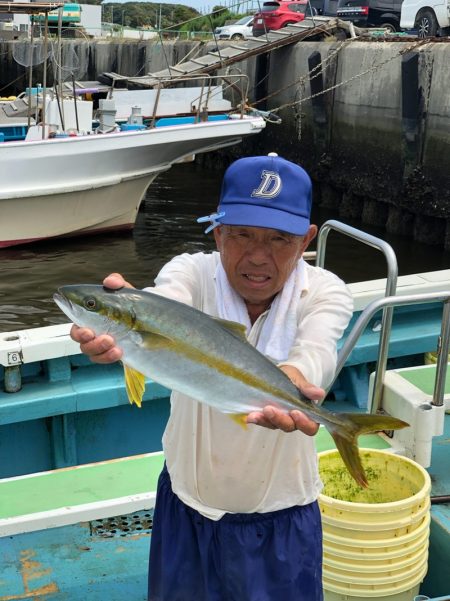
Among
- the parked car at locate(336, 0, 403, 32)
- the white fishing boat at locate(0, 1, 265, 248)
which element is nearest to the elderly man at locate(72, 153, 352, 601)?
the white fishing boat at locate(0, 1, 265, 248)

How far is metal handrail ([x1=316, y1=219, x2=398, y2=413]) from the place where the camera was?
375cm

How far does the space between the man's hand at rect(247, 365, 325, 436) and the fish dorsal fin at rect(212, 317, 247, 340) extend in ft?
0.56

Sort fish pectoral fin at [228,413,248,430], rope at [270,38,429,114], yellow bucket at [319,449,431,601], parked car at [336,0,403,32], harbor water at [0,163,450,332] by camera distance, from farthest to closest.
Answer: parked car at [336,0,403,32]
rope at [270,38,429,114]
harbor water at [0,163,450,332]
yellow bucket at [319,449,431,601]
fish pectoral fin at [228,413,248,430]

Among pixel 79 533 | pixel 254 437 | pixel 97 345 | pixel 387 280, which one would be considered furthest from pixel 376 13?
pixel 97 345

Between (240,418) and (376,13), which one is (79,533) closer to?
(240,418)

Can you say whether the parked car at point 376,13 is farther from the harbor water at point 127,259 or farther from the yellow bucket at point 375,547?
the yellow bucket at point 375,547

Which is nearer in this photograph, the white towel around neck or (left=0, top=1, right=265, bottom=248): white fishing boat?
the white towel around neck

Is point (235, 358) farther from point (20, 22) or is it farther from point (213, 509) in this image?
point (20, 22)

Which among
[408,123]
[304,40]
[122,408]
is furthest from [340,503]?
[304,40]

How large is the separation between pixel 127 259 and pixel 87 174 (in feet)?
5.35

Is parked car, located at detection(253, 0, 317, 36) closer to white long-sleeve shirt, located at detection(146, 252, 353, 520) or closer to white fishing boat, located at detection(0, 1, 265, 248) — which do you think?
white fishing boat, located at detection(0, 1, 265, 248)

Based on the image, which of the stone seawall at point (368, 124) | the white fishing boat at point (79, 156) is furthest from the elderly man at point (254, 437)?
the stone seawall at point (368, 124)

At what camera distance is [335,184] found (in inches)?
690

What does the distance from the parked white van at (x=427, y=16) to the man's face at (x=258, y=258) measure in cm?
1951
